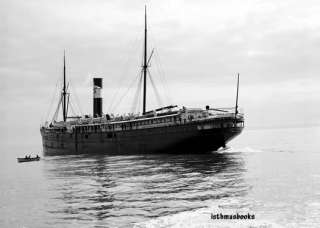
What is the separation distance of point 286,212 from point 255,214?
2000 millimetres

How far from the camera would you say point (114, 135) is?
68375 mm

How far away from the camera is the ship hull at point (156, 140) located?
58031mm

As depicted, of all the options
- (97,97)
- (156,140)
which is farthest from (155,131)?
(97,97)

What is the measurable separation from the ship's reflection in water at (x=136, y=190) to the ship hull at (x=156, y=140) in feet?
32.6

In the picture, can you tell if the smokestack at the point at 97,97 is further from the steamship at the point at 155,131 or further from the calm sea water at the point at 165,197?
the calm sea water at the point at 165,197

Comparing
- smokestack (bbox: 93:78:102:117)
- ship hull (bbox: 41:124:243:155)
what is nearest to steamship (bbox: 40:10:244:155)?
ship hull (bbox: 41:124:243:155)

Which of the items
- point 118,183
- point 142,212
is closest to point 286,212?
point 142,212

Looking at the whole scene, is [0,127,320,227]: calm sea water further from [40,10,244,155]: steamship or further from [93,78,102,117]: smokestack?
[93,78,102,117]: smokestack

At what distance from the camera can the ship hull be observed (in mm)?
58031

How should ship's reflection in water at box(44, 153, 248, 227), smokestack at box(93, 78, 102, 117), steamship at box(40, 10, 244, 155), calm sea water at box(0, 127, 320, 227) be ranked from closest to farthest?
calm sea water at box(0, 127, 320, 227) → ship's reflection in water at box(44, 153, 248, 227) → steamship at box(40, 10, 244, 155) → smokestack at box(93, 78, 102, 117)

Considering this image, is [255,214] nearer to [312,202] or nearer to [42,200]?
[312,202]

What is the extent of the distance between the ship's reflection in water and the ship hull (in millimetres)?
9944

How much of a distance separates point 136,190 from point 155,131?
98.5ft

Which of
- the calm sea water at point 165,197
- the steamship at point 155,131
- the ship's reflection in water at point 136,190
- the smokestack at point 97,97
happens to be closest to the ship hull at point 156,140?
the steamship at point 155,131
